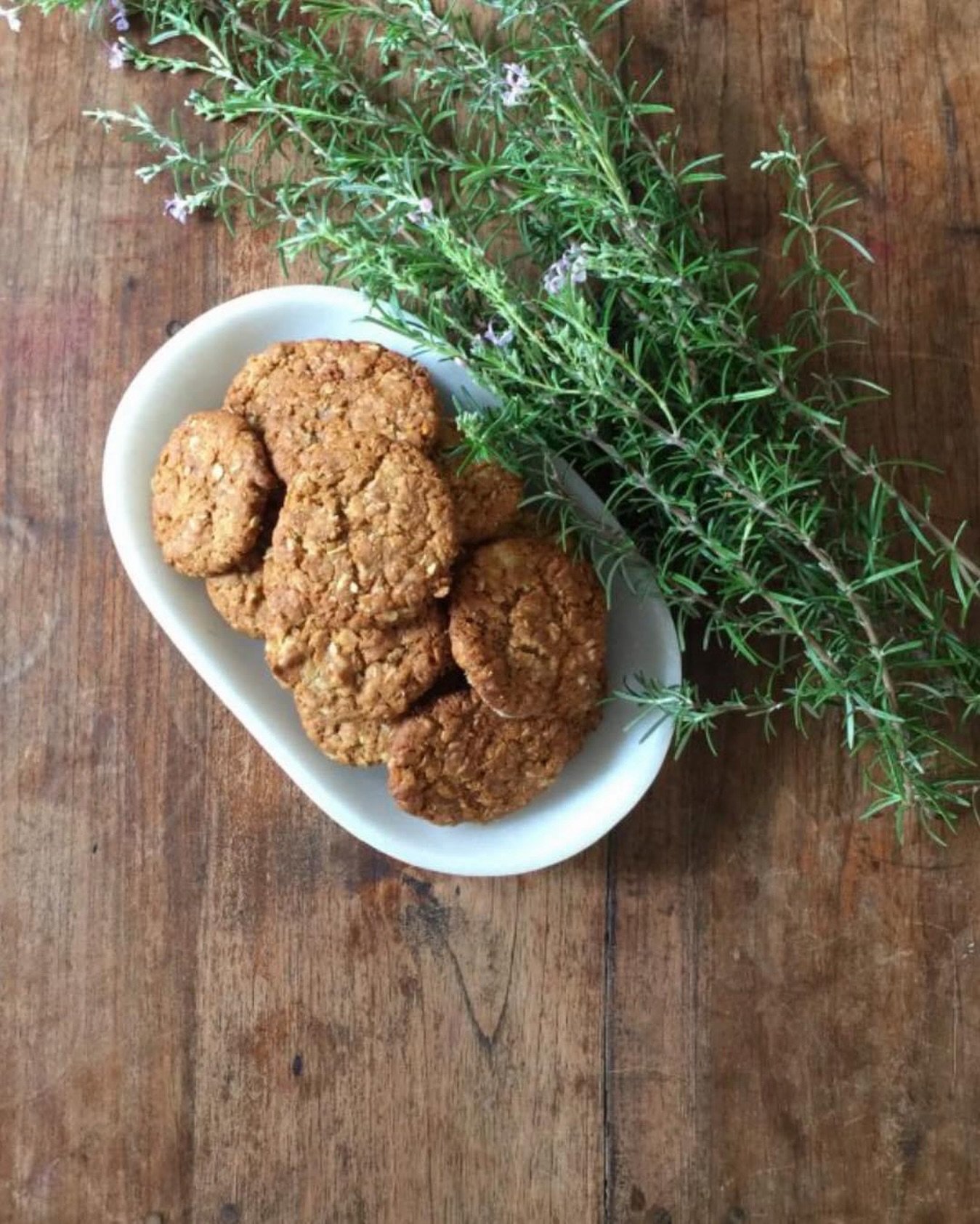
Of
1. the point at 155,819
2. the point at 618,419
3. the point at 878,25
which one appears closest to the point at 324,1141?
the point at 155,819

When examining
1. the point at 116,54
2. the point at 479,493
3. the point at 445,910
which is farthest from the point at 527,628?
the point at 116,54

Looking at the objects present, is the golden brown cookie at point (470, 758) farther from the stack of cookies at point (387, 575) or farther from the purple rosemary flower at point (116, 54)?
the purple rosemary flower at point (116, 54)

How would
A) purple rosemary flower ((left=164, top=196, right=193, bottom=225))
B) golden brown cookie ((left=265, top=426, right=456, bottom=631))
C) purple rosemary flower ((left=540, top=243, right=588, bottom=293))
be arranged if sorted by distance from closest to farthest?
purple rosemary flower ((left=540, top=243, right=588, bottom=293)) → golden brown cookie ((left=265, top=426, right=456, bottom=631)) → purple rosemary flower ((left=164, top=196, right=193, bottom=225))

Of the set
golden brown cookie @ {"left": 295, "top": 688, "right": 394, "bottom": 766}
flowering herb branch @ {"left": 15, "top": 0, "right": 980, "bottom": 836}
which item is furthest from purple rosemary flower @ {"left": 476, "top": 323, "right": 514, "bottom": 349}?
golden brown cookie @ {"left": 295, "top": 688, "right": 394, "bottom": 766}

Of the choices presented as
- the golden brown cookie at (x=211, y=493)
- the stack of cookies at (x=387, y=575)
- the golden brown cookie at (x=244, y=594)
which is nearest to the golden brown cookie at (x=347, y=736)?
the stack of cookies at (x=387, y=575)

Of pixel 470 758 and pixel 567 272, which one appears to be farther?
pixel 470 758

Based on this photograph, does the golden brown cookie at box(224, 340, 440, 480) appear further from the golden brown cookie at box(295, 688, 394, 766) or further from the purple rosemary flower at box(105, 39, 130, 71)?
the purple rosemary flower at box(105, 39, 130, 71)

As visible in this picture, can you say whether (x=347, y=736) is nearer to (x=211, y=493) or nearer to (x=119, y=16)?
(x=211, y=493)
